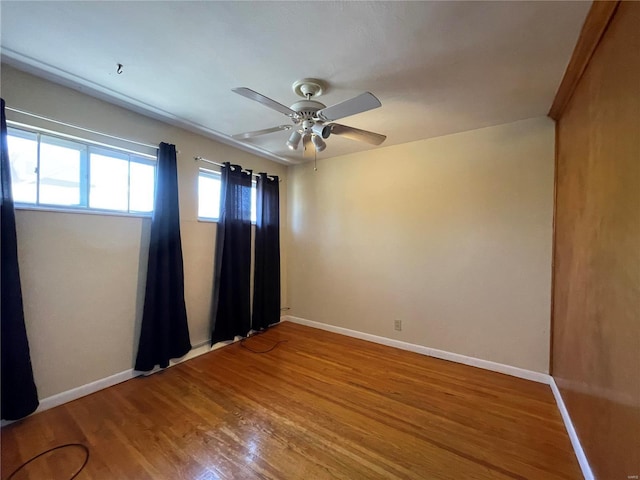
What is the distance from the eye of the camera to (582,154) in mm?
1740

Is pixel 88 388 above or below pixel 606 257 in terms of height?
below

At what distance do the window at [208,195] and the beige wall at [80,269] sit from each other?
0.26m

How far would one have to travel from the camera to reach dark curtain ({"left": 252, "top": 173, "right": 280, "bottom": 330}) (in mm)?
3729

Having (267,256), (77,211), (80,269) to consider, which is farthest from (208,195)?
(80,269)

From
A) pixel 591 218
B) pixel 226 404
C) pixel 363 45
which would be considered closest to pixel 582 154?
pixel 591 218

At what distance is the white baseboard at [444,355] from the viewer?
8.29ft

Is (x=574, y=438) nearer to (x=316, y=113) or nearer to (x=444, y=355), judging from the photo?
(x=444, y=355)

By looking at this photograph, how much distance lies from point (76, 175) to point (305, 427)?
271cm

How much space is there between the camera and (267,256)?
3.85m

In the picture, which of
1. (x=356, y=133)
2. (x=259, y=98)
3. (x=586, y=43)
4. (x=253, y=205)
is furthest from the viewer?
(x=253, y=205)

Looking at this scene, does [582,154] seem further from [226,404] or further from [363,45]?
[226,404]

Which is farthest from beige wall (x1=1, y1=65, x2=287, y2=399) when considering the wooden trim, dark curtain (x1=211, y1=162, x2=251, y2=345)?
the wooden trim

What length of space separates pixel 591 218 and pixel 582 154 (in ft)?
1.63

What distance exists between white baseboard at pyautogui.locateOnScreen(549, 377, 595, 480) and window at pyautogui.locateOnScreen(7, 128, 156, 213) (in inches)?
146
